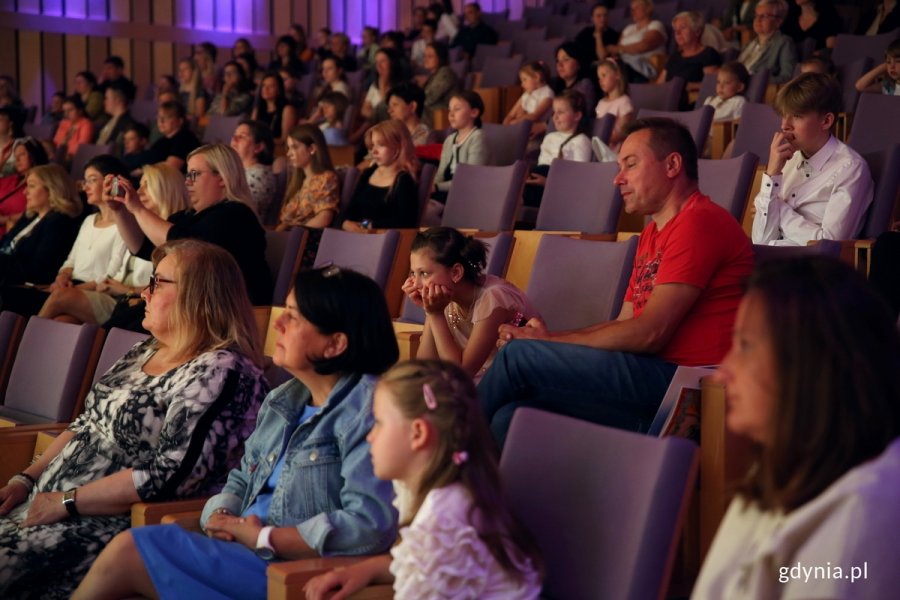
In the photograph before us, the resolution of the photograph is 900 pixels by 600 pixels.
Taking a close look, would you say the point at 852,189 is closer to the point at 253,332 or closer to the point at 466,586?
the point at 253,332

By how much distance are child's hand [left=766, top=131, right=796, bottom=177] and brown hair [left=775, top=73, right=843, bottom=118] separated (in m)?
0.09

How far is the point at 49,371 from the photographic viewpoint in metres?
3.26

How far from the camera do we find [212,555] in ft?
6.53

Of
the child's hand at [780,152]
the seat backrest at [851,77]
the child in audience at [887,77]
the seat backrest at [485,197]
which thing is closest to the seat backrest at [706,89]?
the seat backrest at [851,77]

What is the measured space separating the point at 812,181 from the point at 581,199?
104 cm

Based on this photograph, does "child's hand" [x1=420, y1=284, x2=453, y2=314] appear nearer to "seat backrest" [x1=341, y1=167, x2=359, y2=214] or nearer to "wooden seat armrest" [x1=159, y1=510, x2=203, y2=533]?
"wooden seat armrest" [x1=159, y1=510, x2=203, y2=533]

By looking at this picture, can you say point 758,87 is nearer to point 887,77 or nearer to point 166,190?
point 887,77

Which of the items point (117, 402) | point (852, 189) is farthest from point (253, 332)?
point (852, 189)

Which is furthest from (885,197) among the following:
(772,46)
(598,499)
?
(772,46)

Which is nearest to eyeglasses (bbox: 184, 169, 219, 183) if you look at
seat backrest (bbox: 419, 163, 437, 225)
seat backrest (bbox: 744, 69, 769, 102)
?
seat backrest (bbox: 419, 163, 437, 225)

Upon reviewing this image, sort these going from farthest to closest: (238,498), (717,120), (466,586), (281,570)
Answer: (717,120) → (238,498) → (281,570) → (466,586)

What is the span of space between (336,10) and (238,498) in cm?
1175

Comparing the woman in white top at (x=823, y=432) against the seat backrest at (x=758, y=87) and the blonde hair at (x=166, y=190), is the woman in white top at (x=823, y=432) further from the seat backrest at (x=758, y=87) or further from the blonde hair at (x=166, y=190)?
the seat backrest at (x=758, y=87)

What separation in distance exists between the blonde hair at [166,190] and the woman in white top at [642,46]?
3731mm
